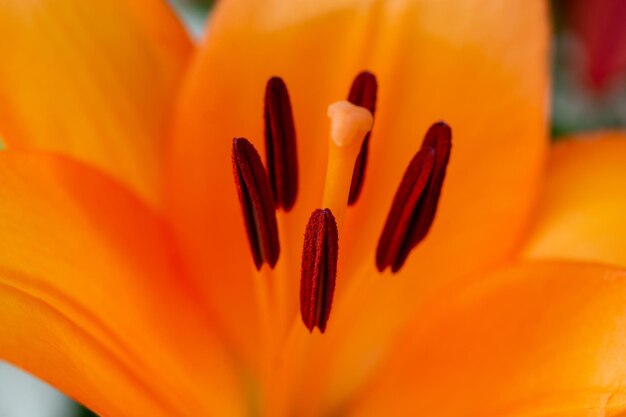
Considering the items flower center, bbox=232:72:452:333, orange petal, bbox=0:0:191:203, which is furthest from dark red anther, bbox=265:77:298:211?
orange petal, bbox=0:0:191:203

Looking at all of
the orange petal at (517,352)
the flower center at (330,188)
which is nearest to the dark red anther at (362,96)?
the flower center at (330,188)

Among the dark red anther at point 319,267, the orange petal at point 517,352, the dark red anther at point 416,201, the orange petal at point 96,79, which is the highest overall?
the orange petal at point 96,79

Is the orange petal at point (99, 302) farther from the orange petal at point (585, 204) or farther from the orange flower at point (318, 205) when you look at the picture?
the orange petal at point (585, 204)

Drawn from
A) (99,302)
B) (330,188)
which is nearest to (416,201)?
(330,188)

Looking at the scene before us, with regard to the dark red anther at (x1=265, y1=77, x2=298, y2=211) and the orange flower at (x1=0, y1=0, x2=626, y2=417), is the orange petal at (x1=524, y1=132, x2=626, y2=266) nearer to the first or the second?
the orange flower at (x1=0, y1=0, x2=626, y2=417)

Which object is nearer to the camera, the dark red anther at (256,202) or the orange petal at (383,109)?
the dark red anther at (256,202)

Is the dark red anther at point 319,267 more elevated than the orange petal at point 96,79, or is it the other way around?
the orange petal at point 96,79

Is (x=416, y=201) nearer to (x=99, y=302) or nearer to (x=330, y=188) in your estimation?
(x=330, y=188)
